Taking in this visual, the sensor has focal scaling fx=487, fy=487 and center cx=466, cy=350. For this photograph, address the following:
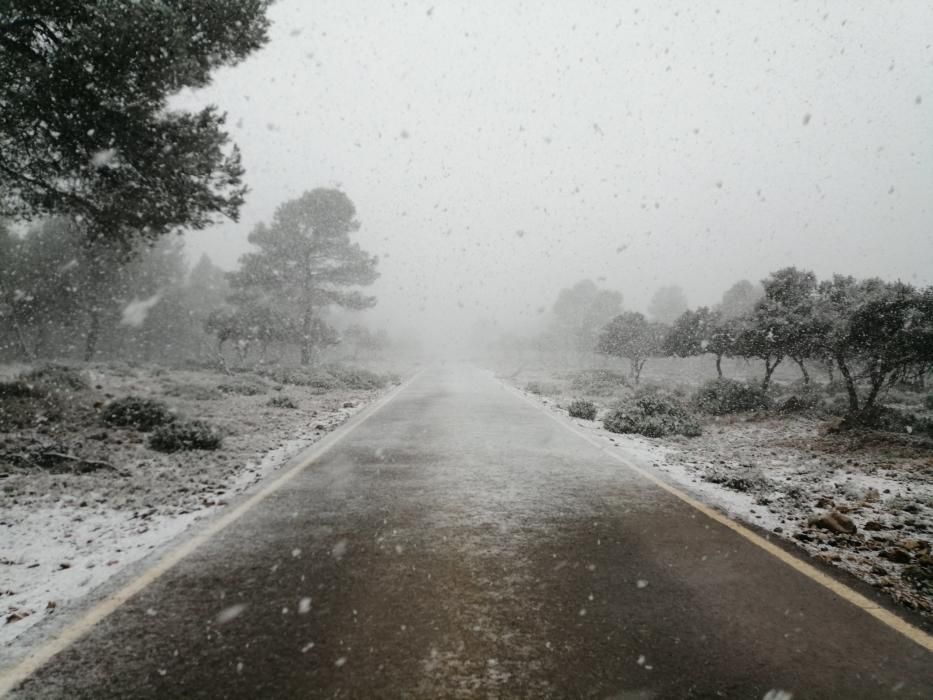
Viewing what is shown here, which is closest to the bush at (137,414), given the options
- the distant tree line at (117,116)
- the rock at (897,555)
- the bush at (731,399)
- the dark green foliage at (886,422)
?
the distant tree line at (117,116)

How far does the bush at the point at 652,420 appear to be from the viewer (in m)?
10.5

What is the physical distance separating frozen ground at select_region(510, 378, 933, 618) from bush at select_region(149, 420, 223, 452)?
657 centimetres

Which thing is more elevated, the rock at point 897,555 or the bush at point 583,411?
the rock at point 897,555

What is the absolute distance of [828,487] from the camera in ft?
20.9

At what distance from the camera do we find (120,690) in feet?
7.27

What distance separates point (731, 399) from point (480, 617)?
15150mm

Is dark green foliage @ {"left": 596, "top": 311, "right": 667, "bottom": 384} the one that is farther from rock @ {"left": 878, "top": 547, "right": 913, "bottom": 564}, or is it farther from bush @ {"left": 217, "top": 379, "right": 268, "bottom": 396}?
rock @ {"left": 878, "top": 547, "right": 913, "bottom": 564}

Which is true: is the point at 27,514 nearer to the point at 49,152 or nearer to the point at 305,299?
the point at 49,152

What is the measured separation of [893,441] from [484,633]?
10.4 m

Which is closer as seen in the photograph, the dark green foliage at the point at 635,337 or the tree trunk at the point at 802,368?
the tree trunk at the point at 802,368

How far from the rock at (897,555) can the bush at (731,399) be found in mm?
11837

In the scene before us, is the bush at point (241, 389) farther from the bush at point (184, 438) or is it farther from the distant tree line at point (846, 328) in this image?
the distant tree line at point (846, 328)

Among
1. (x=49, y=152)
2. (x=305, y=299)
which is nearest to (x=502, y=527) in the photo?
(x=49, y=152)

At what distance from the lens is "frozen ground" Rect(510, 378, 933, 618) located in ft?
12.8
